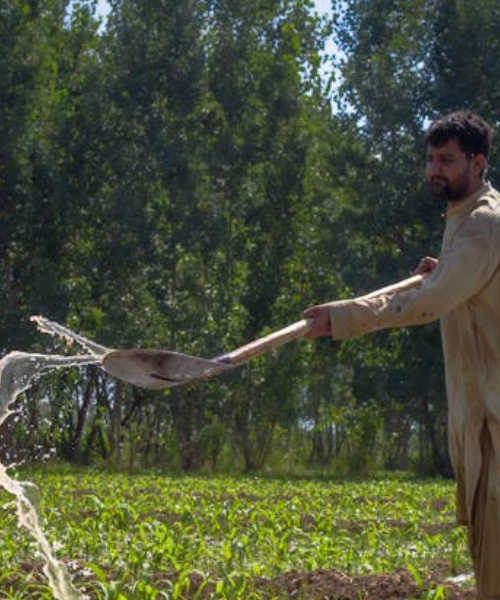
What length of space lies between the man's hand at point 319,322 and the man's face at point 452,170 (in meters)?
0.56

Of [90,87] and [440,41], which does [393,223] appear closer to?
[440,41]

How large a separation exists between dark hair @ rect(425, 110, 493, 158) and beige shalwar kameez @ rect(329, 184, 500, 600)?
16 cm

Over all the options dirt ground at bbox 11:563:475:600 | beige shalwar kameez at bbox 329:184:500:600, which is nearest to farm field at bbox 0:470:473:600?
dirt ground at bbox 11:563:475:600

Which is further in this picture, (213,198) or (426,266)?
(213,198)

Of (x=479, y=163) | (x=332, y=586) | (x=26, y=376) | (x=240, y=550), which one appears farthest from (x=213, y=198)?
(x=479, y=163)

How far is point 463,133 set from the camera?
4.75 meters

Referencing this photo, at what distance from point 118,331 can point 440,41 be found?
24.1 feet

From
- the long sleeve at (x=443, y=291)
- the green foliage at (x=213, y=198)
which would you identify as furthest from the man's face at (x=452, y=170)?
the green foliage at (x=213, y=198)

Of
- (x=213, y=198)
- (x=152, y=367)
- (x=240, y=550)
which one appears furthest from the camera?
(x=213, y=198)

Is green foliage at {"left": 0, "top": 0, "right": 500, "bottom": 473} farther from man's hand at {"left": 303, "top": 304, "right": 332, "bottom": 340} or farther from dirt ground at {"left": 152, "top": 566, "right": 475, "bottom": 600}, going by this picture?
man's hand at {"left": 303, "top": 304, "right": 332, "bottom": 340}

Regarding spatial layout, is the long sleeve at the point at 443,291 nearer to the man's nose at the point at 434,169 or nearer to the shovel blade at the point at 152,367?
the man's nose at the point at 434,169

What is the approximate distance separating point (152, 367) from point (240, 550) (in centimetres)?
447

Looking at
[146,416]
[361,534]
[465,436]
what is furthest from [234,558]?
[146,416]

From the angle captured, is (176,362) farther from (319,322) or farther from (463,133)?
(463,133)
